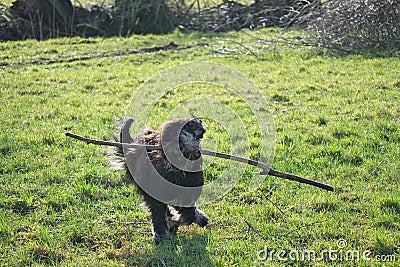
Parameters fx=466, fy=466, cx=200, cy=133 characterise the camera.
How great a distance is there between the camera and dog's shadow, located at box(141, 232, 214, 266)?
14.4 feet

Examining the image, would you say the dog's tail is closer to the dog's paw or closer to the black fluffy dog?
the black fluffy dog

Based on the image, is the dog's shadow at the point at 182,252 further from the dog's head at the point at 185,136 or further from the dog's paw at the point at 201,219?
the dog's head at the point at 185,136

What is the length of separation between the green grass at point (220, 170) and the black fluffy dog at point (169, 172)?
0.22 metres

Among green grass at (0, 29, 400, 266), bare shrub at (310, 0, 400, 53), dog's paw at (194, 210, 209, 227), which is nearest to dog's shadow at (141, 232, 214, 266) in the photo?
green grass at (0, 29, 400, 266)

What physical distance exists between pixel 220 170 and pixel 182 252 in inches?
77.4

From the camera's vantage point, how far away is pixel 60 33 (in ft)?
55.5

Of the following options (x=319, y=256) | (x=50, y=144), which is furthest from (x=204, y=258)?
(x=50, y=144)

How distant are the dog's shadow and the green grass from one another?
0.05 feet

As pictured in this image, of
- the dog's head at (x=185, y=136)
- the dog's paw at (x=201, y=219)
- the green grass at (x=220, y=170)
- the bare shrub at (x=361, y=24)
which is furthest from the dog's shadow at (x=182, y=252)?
the bare shrub at (x=361, y=24)

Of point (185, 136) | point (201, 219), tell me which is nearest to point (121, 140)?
point (185, 136)

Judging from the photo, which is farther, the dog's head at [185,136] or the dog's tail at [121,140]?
the dog's tail at [121,140]

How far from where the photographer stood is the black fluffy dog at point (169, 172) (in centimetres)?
432

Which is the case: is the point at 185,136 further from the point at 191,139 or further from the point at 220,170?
the point at 220,170

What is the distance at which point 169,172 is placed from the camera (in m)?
4.42
